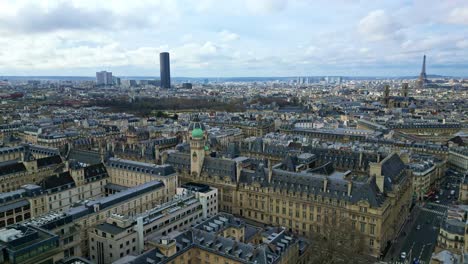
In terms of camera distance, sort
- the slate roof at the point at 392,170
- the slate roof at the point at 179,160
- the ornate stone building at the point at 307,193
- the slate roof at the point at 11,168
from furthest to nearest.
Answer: the slate roof at the point at 179,160
the slate roof at the point at 11,168
the slate roof at the point at 392,170
the ornate stone building at the point at 307,193

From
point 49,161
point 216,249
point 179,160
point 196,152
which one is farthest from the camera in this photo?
point 49,161

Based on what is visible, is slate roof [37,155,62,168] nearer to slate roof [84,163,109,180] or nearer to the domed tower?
slate roof [84,163,109,180]

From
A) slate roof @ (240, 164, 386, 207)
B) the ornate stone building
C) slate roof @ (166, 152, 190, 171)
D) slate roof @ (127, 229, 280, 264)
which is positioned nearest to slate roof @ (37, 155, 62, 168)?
slate roof @ (166, 152, 190, 171)

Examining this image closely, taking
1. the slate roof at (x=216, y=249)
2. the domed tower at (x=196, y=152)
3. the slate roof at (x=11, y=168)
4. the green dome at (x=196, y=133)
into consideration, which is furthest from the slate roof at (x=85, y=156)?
the slate roof at (x=216, y=249)

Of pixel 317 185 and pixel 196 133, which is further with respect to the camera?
pixel 196 133

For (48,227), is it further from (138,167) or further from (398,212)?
(398,212)

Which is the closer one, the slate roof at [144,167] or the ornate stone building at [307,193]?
the ornate stone building at [307,193]

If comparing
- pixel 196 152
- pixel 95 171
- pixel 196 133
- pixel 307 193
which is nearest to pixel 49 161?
pixel 95 171

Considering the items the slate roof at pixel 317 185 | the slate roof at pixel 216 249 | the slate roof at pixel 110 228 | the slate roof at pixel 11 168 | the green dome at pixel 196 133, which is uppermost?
the green dome at pixel 196 133

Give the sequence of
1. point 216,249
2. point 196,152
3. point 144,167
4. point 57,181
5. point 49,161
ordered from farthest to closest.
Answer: point 49,161 → point 196,152 → point 144,167 → point 57,181 → point 216,249

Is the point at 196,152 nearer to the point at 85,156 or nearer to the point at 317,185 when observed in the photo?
the point at 317,185

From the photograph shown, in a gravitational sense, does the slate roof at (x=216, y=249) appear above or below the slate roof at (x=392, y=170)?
below

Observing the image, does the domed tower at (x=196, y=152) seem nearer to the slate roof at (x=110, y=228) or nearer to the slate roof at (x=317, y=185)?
the slate roof at (x=317, y=185)

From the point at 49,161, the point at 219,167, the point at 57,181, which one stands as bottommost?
the point at 49,161
